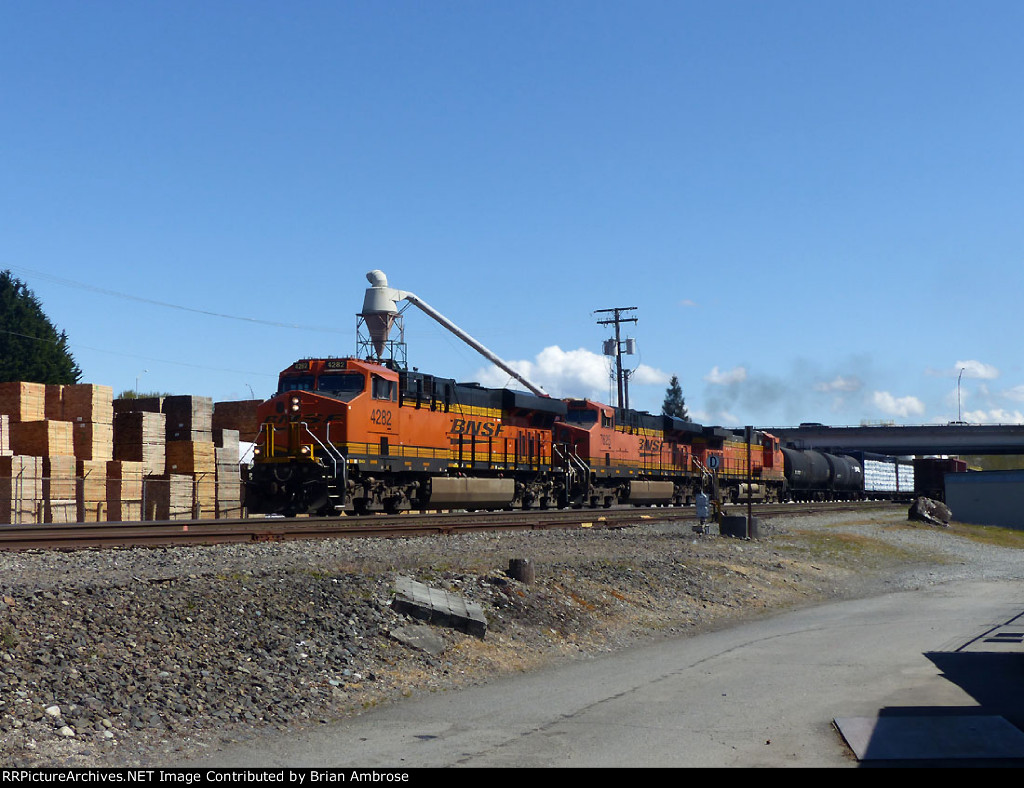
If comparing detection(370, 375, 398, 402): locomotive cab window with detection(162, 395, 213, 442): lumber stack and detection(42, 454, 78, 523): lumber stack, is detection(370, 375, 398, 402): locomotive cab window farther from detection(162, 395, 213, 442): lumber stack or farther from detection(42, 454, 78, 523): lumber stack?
detection(162, 395, 213, 442): lumber stack

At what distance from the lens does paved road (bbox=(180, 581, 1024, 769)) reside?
749 cm

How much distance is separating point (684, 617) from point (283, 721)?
8.45 meters

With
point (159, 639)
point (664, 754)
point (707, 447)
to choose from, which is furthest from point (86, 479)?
point (707, 447)

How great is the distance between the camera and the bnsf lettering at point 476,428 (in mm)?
30122

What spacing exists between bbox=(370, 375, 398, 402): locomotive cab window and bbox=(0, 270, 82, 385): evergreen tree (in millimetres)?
37984

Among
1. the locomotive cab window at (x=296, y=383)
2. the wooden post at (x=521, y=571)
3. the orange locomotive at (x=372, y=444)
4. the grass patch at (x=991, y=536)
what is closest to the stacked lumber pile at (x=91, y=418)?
the locomotive cab window at (x=296, y=383)

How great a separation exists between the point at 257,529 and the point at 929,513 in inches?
1217

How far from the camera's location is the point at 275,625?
10422mm

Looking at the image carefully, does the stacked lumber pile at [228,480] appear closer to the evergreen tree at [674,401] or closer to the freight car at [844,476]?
the freight car at [844,476]

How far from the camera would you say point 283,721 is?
27.9 feet

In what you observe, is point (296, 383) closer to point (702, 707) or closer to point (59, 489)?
point (59, 489)

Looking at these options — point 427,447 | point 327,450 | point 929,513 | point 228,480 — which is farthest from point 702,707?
point 929,513

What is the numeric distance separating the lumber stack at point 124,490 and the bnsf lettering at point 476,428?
30.6 feet

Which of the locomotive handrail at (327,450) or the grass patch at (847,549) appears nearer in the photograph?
the grass patch at (847,549)
